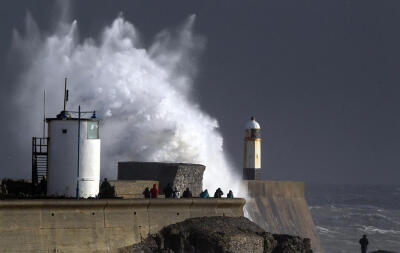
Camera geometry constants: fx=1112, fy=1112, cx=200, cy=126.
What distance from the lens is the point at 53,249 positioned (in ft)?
52.0

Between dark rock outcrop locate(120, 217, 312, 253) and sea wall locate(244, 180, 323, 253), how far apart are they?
13.8 metres

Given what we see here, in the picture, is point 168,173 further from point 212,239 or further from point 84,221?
point 84,221

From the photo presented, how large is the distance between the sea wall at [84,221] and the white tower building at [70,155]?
2.67 ft

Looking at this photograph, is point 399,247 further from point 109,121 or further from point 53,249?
point 53,249

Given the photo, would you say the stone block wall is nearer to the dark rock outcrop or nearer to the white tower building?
the dark rock outcrop

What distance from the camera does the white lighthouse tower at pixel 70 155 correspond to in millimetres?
17203

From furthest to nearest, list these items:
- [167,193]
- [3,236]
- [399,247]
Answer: [399,247] → [167,193] → [3,236]

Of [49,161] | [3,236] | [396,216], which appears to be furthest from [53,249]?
[396,216]

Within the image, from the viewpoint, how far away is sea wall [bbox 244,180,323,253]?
107 ft

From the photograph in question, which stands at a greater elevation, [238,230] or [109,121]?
[109,121]

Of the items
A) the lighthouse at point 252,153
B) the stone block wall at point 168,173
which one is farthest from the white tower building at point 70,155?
the lighthouse at point 252,153

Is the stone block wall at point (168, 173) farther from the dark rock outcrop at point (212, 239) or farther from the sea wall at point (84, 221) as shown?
the sea wall at point (84, 221)

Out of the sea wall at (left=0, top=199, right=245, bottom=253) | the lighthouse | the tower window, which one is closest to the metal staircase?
the tower window

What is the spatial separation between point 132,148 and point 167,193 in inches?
605
